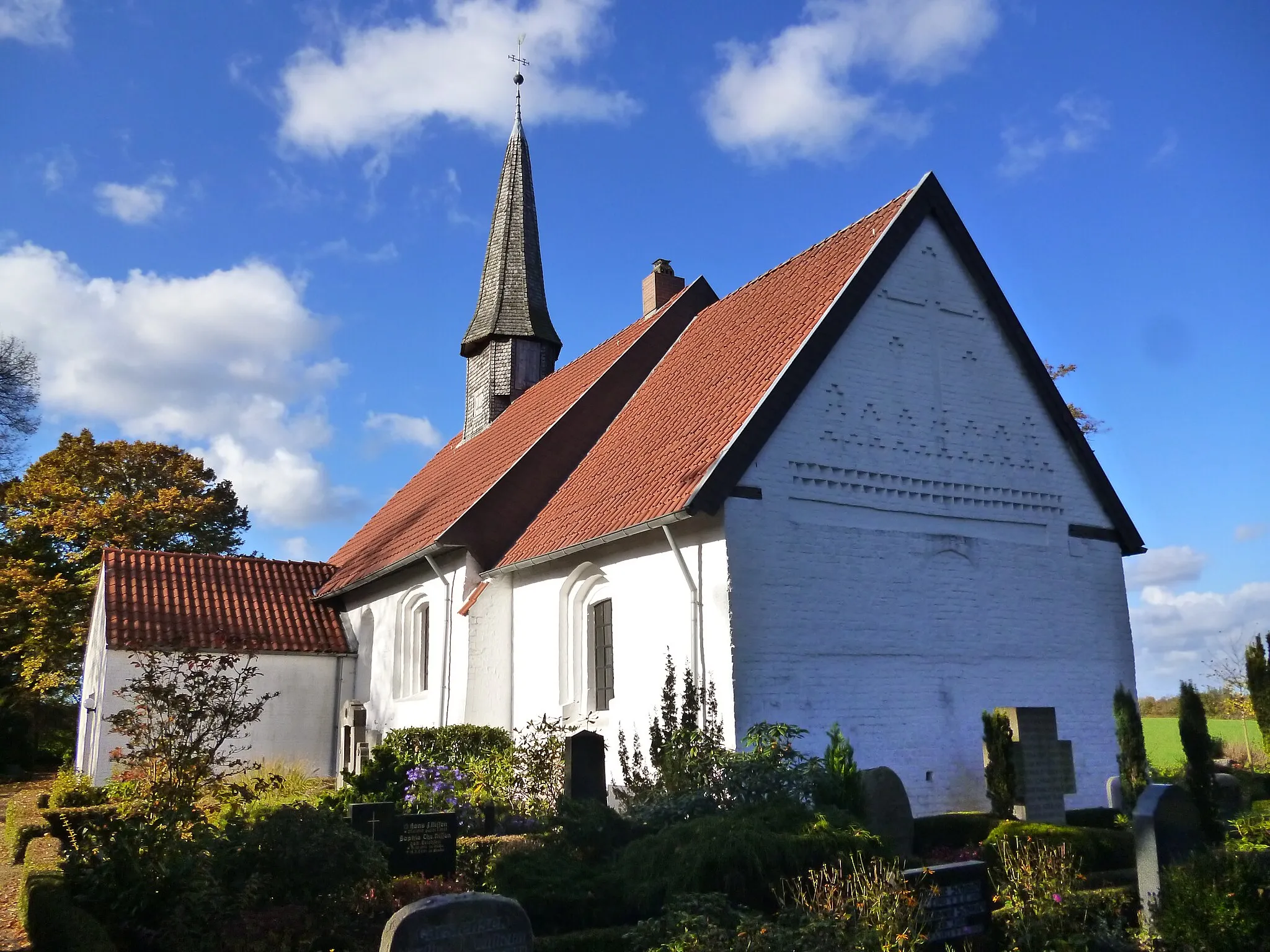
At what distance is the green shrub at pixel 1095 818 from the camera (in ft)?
42.0

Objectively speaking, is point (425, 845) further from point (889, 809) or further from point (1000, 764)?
point (1000, 764)

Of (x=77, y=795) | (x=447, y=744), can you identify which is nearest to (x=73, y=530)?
(x=77, y=795)

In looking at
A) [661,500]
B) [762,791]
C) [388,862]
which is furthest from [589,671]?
[388,862]

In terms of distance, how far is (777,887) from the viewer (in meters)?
8.12

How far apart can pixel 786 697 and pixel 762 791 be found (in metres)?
Answer: 1.76

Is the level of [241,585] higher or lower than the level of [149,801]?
higher

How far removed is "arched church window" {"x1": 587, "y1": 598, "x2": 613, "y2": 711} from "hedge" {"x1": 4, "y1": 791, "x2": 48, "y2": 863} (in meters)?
6.82

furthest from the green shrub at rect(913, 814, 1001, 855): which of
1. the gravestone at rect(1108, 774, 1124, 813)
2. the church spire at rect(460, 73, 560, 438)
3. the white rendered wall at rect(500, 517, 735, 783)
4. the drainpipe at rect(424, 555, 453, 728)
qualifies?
the church spire at rect(460, 73, 560, 438)

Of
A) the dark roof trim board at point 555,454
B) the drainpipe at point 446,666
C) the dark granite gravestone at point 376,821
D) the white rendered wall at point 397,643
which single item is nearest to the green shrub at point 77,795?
the white rendered wall at point 397,643

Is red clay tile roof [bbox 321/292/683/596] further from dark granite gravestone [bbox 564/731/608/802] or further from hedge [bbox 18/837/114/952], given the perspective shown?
hedge [bbox 18/837/114/952]

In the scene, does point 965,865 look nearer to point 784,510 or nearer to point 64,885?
point 784,510

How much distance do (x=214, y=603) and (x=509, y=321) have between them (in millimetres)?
8844

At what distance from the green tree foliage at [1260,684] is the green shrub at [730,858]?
9716 mm

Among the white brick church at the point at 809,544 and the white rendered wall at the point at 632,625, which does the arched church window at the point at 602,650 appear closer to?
the white brick church at the point at 809,544
